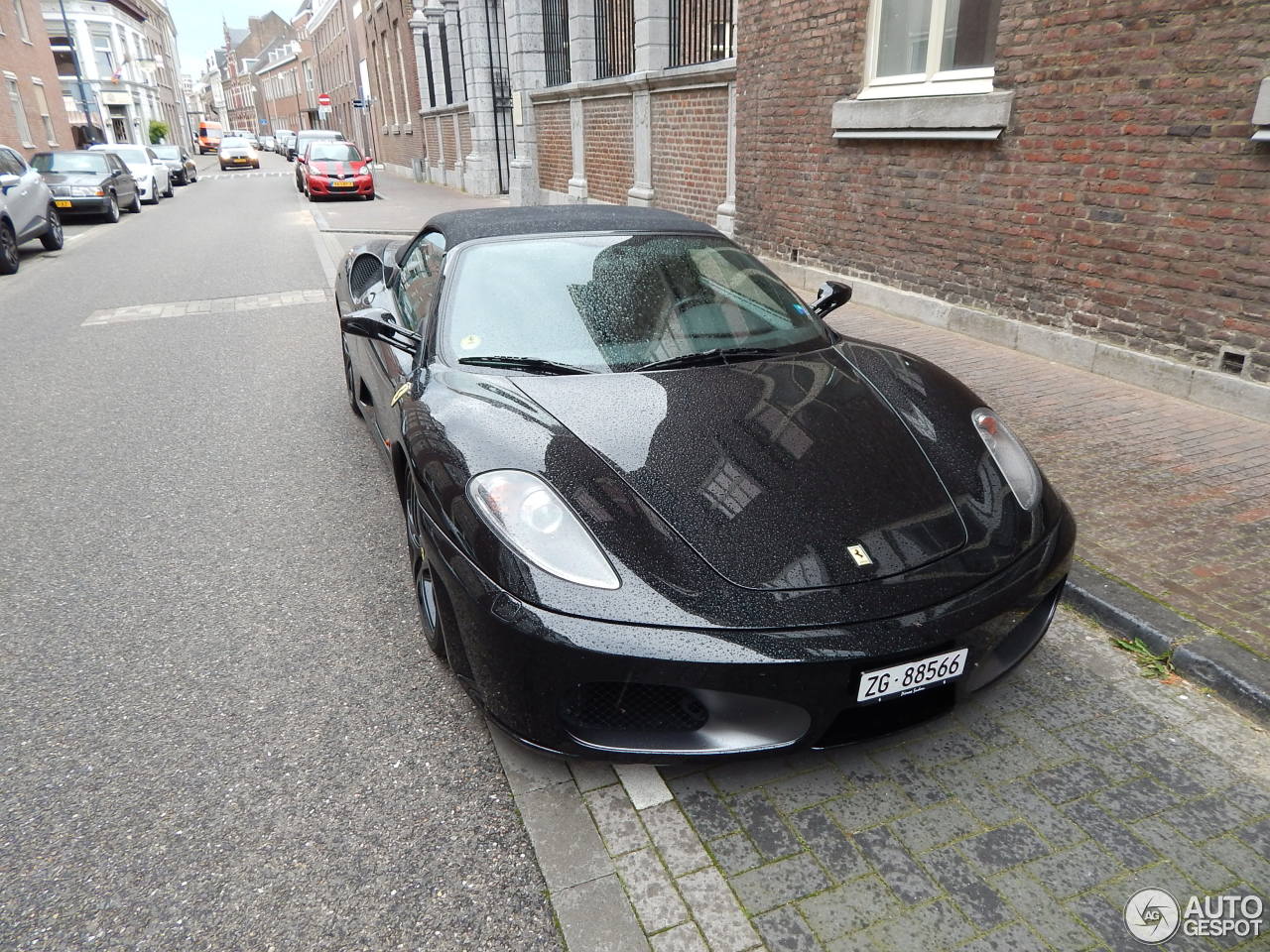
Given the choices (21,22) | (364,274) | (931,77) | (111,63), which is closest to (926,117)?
(931,77)

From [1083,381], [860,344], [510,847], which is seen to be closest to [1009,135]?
[1083,381]

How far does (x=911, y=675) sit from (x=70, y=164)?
2219 cm

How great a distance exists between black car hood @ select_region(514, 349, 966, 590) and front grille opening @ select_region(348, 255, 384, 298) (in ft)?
8.20

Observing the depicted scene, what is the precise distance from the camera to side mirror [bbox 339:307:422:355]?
3416 millimetres

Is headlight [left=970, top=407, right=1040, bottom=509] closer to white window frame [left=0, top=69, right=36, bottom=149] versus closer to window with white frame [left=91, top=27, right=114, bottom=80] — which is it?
white window frame [left=0, top=69, right=36, bottom=149]

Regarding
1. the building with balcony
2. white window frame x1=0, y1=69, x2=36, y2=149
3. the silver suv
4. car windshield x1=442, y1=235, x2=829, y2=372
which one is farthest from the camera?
the building with balcony

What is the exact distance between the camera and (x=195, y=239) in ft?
50.9

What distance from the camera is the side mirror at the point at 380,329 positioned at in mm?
3416

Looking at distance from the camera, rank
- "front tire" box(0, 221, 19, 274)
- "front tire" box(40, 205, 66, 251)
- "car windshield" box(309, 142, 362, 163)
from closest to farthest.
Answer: "front tire" box(0, 221, 19, 274)
"front tire" box(40, 205, 66, 251)
"car windshield" box(309, 142, 362, 163)

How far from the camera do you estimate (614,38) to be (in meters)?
14.0

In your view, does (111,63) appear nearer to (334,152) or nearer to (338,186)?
(334,152)

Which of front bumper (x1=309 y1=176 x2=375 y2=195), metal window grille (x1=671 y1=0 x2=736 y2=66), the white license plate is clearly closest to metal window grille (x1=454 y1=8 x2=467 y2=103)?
front bumper (x1=309 y1=176 x2=375 y2=195)

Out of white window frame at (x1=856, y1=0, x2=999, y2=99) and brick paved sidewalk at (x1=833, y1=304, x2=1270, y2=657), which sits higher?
white window frame at (x1=856, y1=0, x2=999, y2=99)

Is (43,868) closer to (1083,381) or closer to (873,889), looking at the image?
(873,889)
